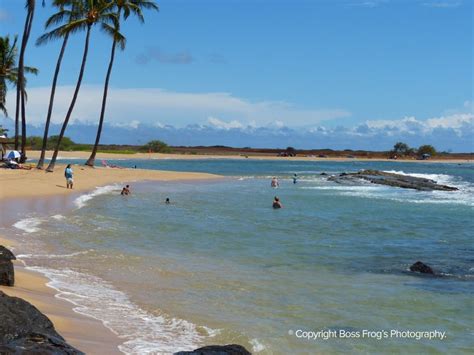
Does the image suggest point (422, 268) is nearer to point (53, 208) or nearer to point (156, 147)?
point (53, 208)

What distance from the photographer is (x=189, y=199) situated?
30.0m

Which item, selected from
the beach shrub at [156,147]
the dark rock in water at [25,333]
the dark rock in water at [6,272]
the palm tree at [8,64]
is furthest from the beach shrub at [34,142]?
the dark rock in water at [25,333]

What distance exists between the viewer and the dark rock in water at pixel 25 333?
4668mm

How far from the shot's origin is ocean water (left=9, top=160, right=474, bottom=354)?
7793 mm

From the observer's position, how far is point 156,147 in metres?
137

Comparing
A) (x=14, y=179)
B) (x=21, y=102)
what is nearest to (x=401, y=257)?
(x=14, y=179)

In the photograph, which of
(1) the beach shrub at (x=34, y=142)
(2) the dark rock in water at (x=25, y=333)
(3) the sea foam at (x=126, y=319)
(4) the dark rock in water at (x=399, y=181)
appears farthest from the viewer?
(1) the beach shrub at (x=34, y=142)

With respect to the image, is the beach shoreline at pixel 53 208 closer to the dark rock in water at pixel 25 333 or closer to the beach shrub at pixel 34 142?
the dark rock in water at pixel 25 333

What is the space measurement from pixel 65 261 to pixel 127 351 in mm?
5829

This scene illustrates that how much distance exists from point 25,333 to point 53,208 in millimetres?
17174

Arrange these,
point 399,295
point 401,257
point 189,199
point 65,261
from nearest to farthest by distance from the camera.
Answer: point 399,295
point 65,261
point 401,257
point 189,199

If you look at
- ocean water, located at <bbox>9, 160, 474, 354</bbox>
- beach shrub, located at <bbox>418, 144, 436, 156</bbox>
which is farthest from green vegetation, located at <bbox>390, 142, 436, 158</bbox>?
ocean water, located at <bbox>9, 160, 474, 354</bbox>

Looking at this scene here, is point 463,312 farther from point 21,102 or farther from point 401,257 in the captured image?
point 21,102

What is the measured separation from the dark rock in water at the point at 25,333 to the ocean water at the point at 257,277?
4.20 ft
